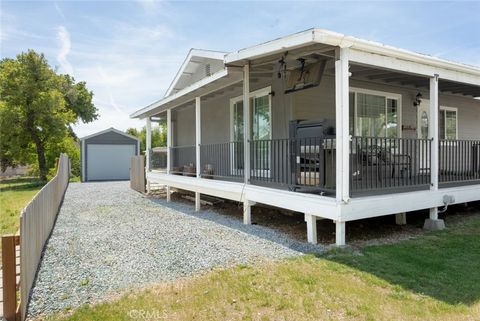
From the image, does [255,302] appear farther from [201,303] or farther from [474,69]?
[474,69]

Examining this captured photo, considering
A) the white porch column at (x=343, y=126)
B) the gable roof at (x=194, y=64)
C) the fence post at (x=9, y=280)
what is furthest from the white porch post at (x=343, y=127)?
the gable roof at (x=194, y=64)

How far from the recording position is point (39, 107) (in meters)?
21.3

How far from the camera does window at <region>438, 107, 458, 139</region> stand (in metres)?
Result: 11.6

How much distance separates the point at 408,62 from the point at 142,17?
890cm

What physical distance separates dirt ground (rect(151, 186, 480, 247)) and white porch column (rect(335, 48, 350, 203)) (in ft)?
3.53

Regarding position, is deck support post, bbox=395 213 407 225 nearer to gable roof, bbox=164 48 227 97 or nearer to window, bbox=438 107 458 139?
window, bbox=438 107 458 139

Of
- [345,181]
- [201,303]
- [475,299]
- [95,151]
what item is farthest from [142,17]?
[95,151]

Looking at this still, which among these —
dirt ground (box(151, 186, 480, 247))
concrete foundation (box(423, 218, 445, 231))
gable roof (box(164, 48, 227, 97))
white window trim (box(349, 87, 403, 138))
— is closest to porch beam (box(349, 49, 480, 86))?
white window trim (box(349, 87, 403, 138))

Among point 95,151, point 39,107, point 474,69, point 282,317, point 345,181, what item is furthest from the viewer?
point 95,151

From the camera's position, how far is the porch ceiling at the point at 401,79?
8.13m

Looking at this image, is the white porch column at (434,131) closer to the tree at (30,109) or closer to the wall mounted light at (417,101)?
the wall mounted light at (417,101)

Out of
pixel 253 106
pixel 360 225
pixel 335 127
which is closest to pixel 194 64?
pixel 253 106

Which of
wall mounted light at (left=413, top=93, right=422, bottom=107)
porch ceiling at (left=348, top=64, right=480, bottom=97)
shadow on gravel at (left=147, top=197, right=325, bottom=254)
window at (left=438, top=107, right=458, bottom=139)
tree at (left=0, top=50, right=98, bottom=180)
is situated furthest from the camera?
tree at (left=0, top=50, right=98, bottom=180)

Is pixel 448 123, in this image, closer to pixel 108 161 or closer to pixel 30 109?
pixel 108 161
